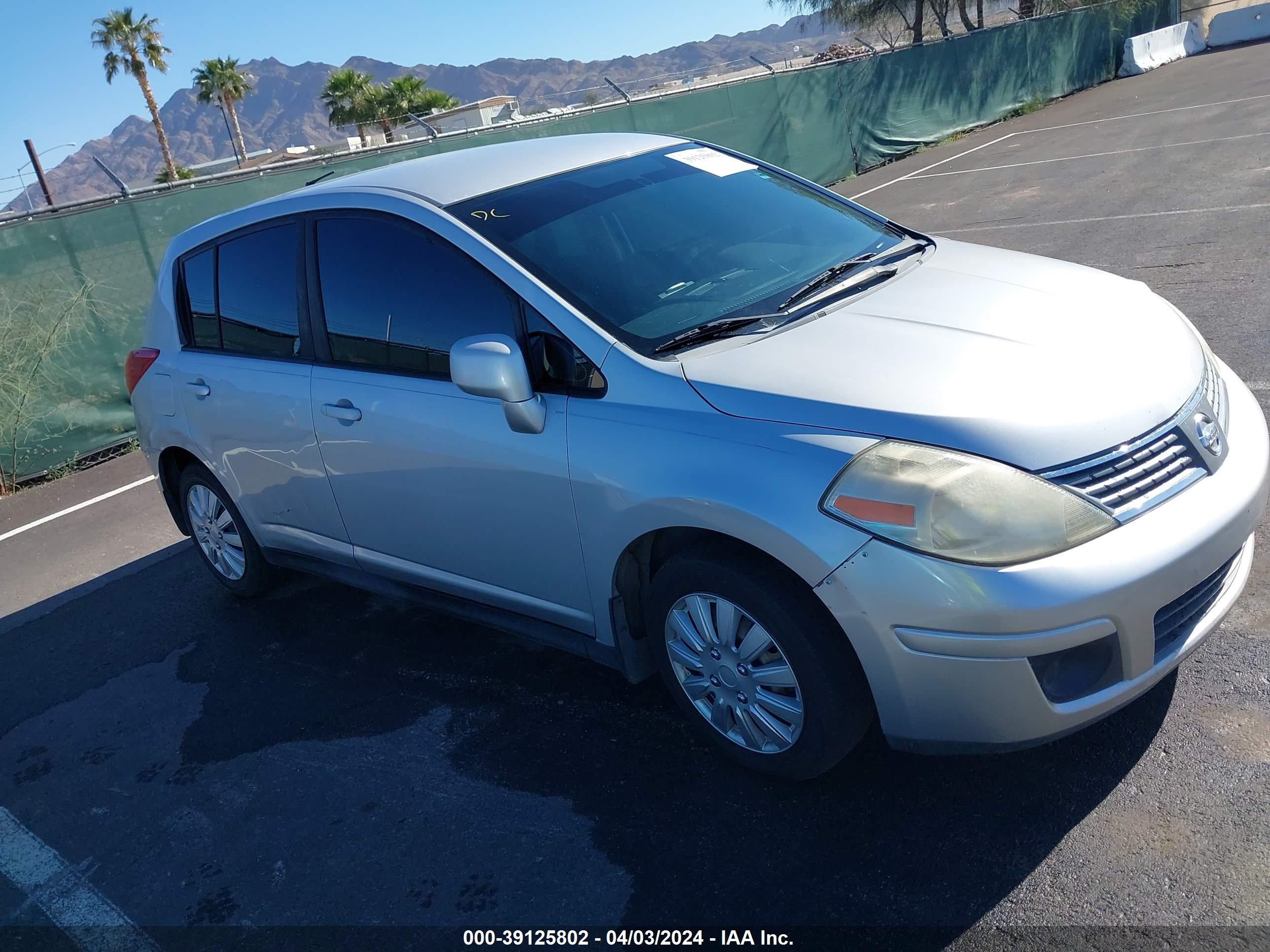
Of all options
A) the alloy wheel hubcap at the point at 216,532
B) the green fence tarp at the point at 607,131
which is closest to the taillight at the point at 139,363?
the alloy wheel hubcap at the point at 216,532

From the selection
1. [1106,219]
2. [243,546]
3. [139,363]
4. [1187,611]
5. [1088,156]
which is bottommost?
[1088,156]

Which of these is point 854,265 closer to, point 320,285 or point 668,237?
point 668,237

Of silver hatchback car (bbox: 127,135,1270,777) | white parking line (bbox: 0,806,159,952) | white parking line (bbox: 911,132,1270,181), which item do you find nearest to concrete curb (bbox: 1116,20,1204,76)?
white parking line (bbox: 911,132,1270,181)

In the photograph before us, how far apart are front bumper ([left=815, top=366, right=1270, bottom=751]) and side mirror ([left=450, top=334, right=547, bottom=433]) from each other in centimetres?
111

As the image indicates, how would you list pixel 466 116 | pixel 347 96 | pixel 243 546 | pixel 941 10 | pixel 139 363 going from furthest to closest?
pixel 347 96 < pixel 466 116 < pixel 941 10 < pixel 139 363 < pixel 243 546

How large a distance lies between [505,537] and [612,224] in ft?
3.84

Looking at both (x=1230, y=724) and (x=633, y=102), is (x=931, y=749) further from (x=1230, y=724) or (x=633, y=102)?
(x=633, y=102)

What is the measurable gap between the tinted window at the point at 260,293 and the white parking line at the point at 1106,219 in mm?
8573

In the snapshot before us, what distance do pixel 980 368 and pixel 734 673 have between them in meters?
1.10

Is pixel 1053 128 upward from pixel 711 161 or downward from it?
downward

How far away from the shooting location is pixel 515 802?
10.9 ft

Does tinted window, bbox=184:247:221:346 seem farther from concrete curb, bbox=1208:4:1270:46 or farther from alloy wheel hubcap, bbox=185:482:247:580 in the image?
concrete curb, bbox=1208:4:1270:46

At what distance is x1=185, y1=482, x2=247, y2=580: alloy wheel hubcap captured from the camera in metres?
5.16

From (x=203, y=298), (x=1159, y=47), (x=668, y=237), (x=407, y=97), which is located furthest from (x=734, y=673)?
(x=407, y=97)
